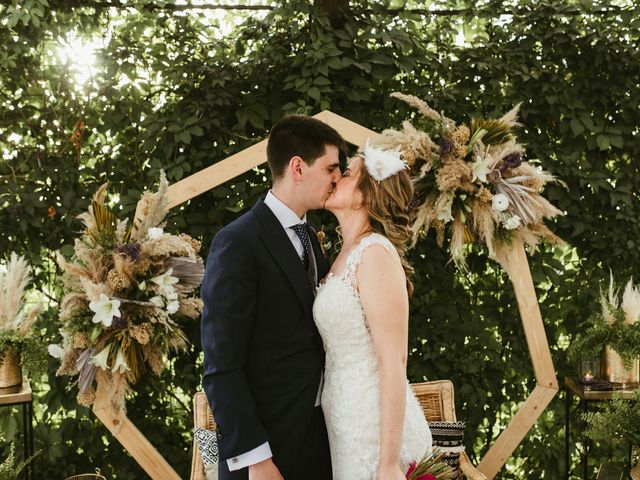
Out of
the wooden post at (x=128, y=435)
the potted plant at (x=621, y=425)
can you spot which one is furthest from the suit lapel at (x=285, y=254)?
the potted plant at (x=621, y=425)

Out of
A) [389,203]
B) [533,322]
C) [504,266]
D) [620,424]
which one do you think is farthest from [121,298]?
[620,424]

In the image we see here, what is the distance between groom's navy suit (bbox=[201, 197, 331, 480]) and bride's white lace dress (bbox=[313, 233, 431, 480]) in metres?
0.05

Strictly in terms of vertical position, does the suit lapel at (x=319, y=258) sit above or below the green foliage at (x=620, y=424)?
above

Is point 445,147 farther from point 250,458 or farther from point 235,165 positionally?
point 250,458

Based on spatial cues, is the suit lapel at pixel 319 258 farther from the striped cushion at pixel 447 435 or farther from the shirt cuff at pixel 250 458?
the striped cushion at pixel 447 435

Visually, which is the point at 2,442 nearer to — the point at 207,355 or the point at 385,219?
the point at 207,355

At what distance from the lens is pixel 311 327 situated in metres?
2.17

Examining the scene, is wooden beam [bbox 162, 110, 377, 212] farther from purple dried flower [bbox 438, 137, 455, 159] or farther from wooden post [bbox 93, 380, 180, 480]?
wooden post [bbox 93, 380, 180, 480]

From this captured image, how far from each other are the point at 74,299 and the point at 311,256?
1.04m

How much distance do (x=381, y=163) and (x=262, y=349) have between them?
70 cm

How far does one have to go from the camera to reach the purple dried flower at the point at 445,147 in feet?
9.70

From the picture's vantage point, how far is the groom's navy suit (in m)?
1.97

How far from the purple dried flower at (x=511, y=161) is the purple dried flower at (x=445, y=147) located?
0.73ft

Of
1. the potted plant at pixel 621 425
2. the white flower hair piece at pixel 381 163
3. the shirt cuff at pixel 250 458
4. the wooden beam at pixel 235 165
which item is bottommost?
the potted plant at pixel 621 425
